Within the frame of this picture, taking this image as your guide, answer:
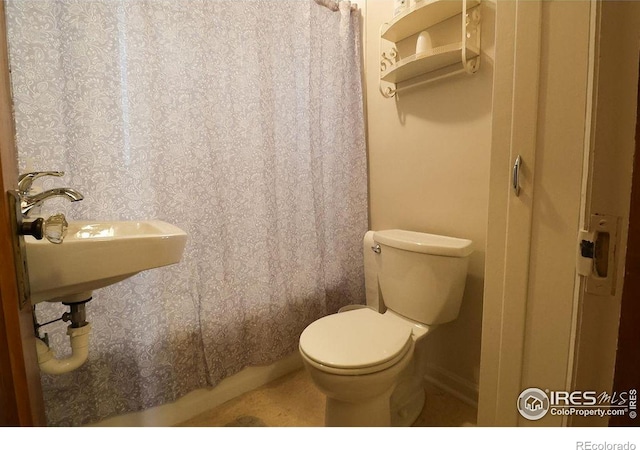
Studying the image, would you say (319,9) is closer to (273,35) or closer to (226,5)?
(273,35)

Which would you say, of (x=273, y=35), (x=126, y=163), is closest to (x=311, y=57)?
(x=273, y=35)

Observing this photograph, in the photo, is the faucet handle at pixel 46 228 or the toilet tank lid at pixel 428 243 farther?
the toilet tank lid at pixel 428 243

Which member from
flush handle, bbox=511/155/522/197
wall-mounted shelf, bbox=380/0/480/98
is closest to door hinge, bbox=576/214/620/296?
flush handle, bbox=511/155/522/197

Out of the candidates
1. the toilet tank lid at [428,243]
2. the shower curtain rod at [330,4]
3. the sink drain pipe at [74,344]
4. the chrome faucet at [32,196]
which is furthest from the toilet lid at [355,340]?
the shower curtain rod at [330,4]

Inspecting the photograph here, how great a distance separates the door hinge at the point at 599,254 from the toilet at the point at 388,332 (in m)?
0.61

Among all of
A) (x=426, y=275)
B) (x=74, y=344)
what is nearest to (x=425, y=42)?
(x=426, y=275)

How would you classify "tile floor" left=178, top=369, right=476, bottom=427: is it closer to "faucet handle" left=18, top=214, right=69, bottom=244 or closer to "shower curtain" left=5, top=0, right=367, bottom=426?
"shower curtain" left=5, top=0, right=367, bottom=426

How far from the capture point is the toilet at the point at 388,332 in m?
0.91

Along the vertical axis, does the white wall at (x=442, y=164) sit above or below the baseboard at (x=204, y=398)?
above

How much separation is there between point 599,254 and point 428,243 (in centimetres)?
75

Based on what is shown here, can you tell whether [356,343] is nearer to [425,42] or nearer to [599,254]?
[599,254]

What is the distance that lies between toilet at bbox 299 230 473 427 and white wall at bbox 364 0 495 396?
14 cm

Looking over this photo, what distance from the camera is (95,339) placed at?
3.37 feet

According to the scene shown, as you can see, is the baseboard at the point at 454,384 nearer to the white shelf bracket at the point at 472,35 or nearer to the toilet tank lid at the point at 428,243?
the toilet tank lid at the point at 428,243
